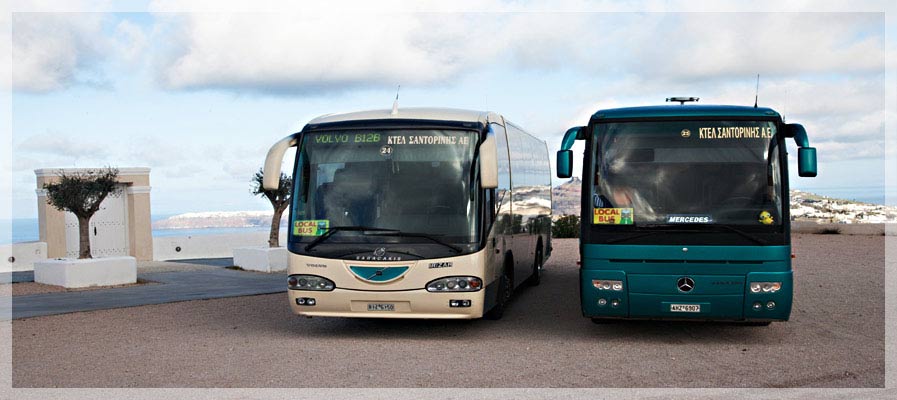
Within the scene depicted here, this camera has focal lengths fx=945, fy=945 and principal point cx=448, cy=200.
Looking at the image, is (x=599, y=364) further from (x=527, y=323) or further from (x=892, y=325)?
(x=892, y=325)

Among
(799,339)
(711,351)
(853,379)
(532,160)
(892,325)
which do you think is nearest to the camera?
(853,379)

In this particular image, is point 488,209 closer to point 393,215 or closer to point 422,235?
point 422,235

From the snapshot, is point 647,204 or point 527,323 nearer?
point 647,204

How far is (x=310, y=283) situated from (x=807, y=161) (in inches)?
236

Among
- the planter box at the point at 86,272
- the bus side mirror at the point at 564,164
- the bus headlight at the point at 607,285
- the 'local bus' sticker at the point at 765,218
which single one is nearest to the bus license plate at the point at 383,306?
the bus headlight at the point at 607,285

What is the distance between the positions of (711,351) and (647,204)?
1.82m

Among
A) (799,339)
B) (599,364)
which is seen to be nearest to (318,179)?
(599,364)

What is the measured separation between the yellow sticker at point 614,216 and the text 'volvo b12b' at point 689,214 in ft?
0.04

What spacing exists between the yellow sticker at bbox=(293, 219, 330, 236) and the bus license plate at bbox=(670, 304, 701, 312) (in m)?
4.22

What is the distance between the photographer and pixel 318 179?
1181cm

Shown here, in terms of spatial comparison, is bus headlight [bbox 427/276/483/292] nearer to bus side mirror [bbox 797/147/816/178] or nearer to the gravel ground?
the gravel ground

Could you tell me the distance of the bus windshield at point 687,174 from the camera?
10.8 m

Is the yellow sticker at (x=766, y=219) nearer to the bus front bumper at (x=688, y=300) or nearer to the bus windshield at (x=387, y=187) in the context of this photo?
the bus front bumper at (x=688, y=300)

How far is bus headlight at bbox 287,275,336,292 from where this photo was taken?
11.5 meters
